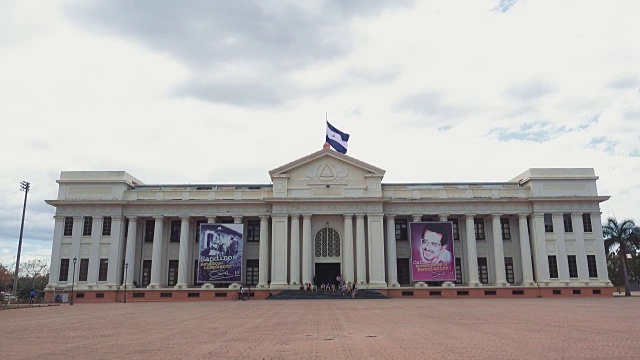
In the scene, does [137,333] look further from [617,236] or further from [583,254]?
[617,236]

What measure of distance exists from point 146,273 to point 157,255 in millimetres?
2524

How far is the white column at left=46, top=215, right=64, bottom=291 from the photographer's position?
145 feet

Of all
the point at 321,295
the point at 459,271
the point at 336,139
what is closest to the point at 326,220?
the point at 336,139

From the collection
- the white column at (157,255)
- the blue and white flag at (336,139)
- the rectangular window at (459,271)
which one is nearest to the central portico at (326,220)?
the blue and white flag at (336,139)

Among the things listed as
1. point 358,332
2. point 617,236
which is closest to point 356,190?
point 617,236

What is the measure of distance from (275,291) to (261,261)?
330cm

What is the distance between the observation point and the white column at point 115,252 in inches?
1738

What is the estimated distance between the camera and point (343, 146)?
150ft

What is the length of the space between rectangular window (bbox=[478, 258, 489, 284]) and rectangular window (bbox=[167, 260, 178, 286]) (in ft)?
91.6

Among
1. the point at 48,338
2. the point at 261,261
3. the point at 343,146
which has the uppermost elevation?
the point at 343,146

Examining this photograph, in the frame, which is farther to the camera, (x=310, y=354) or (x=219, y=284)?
(x=219, y=284)

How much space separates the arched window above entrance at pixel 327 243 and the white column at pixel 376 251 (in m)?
3.49

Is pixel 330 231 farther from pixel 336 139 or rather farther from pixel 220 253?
pixel 220 253

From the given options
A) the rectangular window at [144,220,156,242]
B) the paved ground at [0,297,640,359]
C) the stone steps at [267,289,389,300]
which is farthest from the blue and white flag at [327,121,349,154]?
the paved ground at [0,297,640,359]
